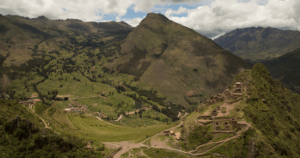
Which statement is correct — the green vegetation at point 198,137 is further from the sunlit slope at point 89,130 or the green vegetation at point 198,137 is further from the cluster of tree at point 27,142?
the cluster of tree at point 27,142

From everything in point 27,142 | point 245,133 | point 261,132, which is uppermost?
point 27,142

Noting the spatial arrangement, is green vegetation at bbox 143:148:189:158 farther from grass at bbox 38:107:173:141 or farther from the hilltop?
grass at bbox 38:107:173:141

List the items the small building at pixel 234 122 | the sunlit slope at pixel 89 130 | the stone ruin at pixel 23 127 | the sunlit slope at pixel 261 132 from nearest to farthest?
the stone ruin at pixel 23 127
the sunlit slope at pixel 261 132
the small building at pixel 234 122
the sunlit slope at pixel 89 130

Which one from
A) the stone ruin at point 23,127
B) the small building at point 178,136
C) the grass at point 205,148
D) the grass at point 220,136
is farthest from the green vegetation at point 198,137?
the stone ruin at point 23,127

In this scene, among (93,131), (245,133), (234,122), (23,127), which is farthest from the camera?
(93,131)

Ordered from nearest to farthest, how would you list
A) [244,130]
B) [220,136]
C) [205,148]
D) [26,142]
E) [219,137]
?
[26,142] < [244,130] < [205,148] < [219,137] < [220,136]

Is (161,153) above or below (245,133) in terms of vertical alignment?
below

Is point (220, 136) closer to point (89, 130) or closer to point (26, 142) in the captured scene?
point (26, 142)

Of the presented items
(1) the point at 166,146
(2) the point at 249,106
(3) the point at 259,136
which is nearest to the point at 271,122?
(2) the point at 249,106

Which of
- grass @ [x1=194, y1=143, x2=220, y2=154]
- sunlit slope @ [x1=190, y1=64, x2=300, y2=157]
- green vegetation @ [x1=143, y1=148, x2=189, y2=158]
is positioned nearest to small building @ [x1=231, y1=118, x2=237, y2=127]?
sunlit slope @ [x1=190, y1=64, x2=300, y2=157]

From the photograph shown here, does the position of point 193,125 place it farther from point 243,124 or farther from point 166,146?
point 243,124

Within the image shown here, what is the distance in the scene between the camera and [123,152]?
6406 cm

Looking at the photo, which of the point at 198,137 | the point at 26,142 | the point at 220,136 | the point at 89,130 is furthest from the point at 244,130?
the point at 89,130

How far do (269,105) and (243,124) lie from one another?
29.7m
